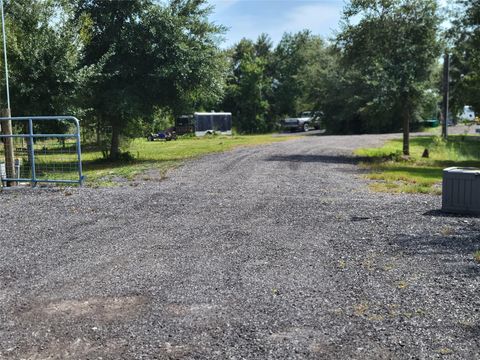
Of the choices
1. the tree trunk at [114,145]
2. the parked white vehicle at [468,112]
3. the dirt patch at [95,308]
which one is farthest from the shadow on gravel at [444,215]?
the parked white vehicle at [468,112]

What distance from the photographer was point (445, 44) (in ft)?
70.3

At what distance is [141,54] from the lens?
21531mm

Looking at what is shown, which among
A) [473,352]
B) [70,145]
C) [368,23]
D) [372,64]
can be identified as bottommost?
[473,352]

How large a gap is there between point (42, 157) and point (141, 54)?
29.0ft

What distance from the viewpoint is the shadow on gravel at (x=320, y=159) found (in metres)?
20.2

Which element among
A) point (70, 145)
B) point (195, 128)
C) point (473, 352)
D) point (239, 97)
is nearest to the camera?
point (473, 352)

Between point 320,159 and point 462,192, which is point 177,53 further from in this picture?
point 462,192

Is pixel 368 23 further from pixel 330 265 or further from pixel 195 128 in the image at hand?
pixel 195 128

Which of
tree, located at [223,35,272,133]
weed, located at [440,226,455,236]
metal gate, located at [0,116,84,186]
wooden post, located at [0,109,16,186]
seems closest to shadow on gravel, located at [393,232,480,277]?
weed, located at [440,226,455,236]

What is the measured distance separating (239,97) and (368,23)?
41.8m

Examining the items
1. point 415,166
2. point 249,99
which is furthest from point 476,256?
point 249,99

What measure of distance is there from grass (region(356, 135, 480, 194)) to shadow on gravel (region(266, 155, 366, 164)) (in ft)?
1.76

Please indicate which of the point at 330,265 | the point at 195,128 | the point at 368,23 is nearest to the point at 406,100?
the point at 368,23

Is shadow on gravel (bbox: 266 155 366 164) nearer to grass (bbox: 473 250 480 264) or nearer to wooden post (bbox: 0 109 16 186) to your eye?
wooden post (bbox: 0 109 16 186)
